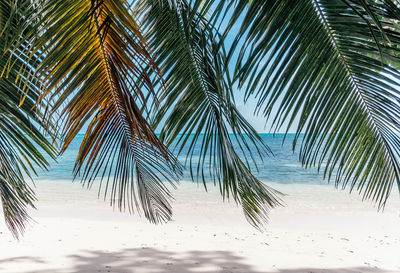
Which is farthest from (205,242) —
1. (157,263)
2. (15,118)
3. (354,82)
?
(354,82)

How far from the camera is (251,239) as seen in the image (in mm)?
5750

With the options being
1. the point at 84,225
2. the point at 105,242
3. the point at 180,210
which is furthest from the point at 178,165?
the point at 180,210

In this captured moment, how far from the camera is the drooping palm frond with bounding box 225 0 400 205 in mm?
853

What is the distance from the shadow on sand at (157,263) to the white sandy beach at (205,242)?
1cm

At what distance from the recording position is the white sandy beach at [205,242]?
4.28 metres

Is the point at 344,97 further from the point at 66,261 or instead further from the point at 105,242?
the point at 105,242

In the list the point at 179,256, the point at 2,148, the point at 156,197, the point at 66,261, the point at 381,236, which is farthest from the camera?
the point at 381,236

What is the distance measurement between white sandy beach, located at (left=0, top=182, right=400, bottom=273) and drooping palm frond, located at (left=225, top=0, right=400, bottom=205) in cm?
343

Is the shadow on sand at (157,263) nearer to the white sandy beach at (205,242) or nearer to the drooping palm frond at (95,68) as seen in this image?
the white sandy beach at (205,242)

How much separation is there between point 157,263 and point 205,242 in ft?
4.48

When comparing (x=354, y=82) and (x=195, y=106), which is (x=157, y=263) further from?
(x=354, y=82)

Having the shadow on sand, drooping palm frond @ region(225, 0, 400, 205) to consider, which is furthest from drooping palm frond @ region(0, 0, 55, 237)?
the shadow on sand

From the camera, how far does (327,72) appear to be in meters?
0.95

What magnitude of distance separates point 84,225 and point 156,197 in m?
5.28
